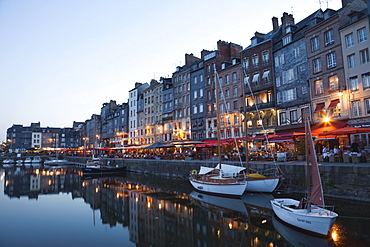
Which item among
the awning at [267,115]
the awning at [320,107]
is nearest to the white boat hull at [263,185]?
the awning at [320,107]

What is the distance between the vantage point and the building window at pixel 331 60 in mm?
28559

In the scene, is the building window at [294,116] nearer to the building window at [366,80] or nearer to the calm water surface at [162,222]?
the building window at [366,80]

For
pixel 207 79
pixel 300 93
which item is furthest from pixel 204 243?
pixel 207 79

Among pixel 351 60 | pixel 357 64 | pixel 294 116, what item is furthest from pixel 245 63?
pixel 357 64

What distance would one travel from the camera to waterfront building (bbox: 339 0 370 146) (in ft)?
82.8

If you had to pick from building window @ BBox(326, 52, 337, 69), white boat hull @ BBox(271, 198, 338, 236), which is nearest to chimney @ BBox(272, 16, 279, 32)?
building window @ BBox(326, 52, 337, 69)

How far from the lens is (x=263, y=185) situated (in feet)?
64.8

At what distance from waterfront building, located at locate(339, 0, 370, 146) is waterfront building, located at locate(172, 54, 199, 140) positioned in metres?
29.0

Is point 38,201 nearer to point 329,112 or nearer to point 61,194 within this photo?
point 61,194

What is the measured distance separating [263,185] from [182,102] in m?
35.6

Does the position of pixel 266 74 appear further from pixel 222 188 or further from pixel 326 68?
pixel 222 188

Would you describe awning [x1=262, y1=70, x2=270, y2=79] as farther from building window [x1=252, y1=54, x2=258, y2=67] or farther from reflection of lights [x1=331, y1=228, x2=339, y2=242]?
reflection of lights [x1=331, y1=228, x2=339, y2=242]

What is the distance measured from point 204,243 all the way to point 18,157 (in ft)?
313

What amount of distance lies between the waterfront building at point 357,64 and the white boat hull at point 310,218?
A: 658 inches
